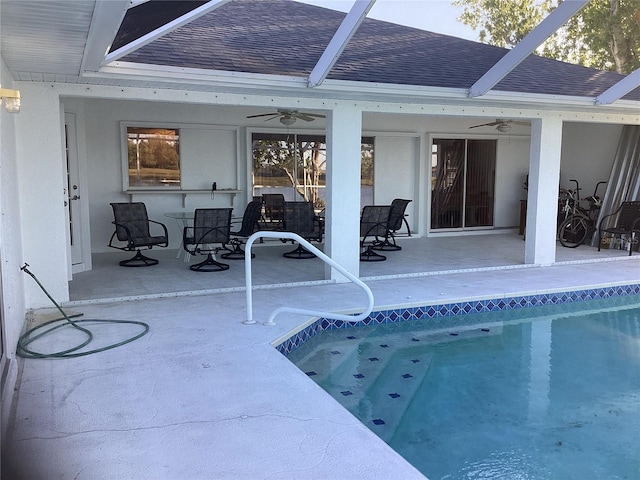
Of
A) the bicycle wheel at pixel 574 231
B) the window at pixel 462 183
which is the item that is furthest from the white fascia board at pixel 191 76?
the bicycle wheel at pixel 574 231

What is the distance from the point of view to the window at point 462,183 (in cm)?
1201

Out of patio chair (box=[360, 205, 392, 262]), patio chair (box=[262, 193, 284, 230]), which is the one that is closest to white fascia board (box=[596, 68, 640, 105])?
patio chair (box=[360, 205, 392, 262])

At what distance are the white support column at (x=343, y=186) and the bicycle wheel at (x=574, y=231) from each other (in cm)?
547

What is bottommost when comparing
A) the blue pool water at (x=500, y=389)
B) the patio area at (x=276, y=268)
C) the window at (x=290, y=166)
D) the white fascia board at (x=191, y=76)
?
the blue pool water at (x=500, y=389)

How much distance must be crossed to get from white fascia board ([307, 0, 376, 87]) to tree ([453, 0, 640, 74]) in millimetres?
10035

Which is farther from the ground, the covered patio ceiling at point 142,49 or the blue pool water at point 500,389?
the covered patio ceiling at point 142,49

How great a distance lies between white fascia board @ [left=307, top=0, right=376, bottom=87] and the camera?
15.3 ft

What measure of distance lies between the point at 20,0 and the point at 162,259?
6071mm

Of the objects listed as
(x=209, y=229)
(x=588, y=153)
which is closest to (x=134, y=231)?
(x=209, y=229)

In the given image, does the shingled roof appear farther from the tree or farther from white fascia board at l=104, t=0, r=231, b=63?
the tree

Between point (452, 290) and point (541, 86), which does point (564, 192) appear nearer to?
point (541, 86)

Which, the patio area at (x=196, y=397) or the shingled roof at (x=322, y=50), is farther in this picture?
the shingled roof at (x=322, y=50)

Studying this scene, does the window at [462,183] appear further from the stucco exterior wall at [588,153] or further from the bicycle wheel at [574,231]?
the bicycle wheel at [574,231]

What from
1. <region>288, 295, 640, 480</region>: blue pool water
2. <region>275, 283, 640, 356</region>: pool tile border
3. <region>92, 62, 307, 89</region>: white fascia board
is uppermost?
<region>92, 62, 307, 89</region>: white fascia board
